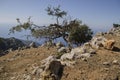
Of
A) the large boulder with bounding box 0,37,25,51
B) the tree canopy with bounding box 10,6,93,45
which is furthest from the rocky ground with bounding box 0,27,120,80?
the large boulder with bounding box 0,37,25,51

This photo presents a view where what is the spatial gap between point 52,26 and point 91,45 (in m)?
12.5

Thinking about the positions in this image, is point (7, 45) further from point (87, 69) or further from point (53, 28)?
point (87, 69)

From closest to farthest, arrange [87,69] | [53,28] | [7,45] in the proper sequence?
1. [87,69]
2. [53,28]
3. [7,45]

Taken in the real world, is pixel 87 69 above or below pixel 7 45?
above

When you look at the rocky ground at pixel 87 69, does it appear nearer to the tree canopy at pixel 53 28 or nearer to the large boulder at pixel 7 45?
the tree canopy at pixel 53 28

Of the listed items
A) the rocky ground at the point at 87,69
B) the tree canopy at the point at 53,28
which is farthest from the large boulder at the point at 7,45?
the rocky ground at the point at 87,69

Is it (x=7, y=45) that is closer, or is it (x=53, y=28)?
(x=53, y=28)

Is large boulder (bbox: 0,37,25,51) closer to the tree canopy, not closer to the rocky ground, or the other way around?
the tree canopy

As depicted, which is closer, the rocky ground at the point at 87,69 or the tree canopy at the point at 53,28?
the rocky ground at the point at 87,69

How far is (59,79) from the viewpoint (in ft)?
55.3

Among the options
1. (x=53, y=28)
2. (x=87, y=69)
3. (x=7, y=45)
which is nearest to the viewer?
(x=87, y=69)

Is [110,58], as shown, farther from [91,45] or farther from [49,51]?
[49,51]

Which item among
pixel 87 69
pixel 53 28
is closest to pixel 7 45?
pixel 53 28

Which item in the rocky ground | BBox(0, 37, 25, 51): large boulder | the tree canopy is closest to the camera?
the rocky ground
